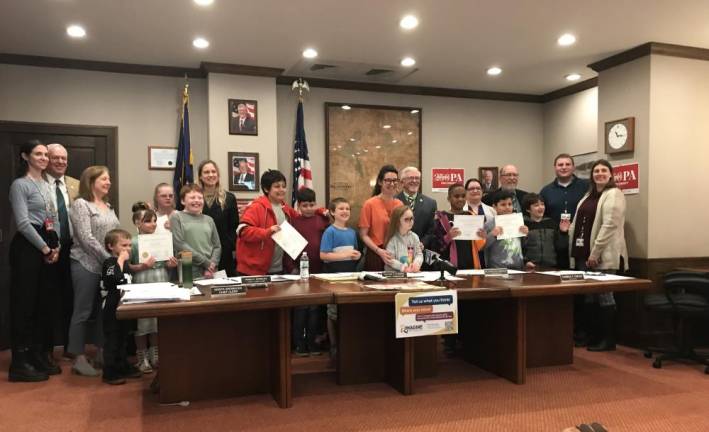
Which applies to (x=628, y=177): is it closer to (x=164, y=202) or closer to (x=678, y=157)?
(x=678, y=157)

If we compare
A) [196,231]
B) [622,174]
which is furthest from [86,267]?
[622,174]

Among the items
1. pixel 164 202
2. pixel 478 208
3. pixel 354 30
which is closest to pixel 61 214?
pixel 164 202

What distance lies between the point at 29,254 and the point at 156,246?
113cm

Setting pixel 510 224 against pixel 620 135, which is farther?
pixel 620 135

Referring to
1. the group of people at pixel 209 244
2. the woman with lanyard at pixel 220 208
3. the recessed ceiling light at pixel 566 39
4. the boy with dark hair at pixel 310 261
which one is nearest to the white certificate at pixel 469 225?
the group of people at pixel 209 244

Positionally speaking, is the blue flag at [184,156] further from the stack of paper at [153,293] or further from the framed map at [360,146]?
the stack of paper at [153,293]

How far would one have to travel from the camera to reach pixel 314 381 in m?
3.70

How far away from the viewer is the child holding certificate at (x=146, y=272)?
3.72m

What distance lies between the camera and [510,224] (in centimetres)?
411

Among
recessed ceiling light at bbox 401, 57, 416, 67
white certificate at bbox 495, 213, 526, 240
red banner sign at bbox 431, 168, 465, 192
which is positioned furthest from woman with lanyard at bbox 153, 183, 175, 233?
red banner sign at bbox 431, 168, 465, 192

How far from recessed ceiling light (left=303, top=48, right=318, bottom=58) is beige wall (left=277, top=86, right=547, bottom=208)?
0.89 m

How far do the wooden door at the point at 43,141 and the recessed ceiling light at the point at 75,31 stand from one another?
3.55ft

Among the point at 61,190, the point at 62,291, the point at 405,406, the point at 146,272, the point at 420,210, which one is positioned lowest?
the point at 405,406

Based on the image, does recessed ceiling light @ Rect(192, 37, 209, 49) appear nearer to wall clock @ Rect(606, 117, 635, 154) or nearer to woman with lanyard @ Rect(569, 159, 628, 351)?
woman with lanyard @ Rect(569, 159, 628, 351)
